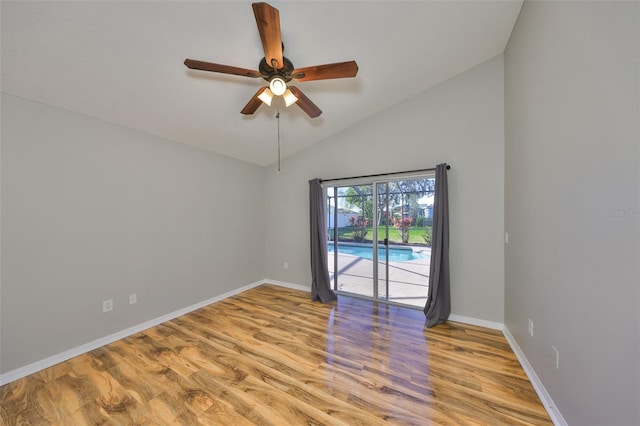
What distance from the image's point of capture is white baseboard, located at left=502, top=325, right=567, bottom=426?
144 cm

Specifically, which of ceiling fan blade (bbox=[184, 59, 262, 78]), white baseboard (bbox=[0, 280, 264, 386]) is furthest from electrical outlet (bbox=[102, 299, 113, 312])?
ceiling fan blade (bbox=[184, 59, 262, 78])

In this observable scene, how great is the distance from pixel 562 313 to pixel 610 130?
112 cm

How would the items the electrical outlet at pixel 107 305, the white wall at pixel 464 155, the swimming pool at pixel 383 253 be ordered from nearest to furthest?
the electrical outlet at pixel 107 305
the white wall at pixel 464 155
the swimming pool at pixel 383 253

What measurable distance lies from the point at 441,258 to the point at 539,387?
132cm

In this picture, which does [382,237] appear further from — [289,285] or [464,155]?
[289,285]

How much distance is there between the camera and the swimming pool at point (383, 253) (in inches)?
126

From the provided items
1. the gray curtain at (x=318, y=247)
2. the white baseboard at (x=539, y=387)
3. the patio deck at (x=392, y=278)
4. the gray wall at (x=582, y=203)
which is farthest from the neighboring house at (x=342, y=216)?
the white baseboard at (x=539, y=387)

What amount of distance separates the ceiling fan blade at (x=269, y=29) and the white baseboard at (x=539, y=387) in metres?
3.02

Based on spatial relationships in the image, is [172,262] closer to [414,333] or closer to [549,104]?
[414,333]

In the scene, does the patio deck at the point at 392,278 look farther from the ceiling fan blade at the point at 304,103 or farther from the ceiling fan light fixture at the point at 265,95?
the ceiling fan light fixture at the point at 265,95

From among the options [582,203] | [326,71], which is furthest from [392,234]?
[326,71]

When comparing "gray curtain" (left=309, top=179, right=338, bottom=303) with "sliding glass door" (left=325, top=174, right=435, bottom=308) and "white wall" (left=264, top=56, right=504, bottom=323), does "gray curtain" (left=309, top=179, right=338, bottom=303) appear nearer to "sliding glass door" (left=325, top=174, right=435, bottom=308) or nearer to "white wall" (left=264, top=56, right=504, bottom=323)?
"sliding glass door" (left=325, top=174, right=435, bottom=308)

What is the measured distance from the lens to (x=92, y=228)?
231cm

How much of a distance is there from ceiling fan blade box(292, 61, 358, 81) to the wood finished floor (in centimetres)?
244
